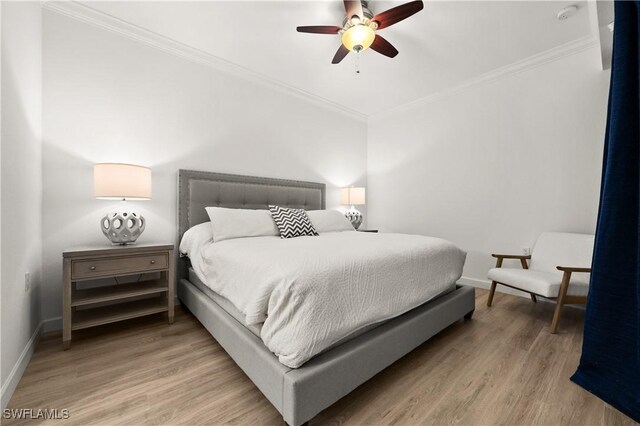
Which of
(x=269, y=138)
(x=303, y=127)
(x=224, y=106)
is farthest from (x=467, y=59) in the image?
(x=224, y=106)

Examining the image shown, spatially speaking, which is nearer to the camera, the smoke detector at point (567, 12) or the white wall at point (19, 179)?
the white wall at point (19, 179)

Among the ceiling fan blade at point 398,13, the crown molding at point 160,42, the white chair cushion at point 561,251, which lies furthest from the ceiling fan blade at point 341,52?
the white chair cushion at point 561,251

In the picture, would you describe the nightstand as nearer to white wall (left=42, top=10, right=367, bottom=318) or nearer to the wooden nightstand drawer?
the wooden nightstand drawer

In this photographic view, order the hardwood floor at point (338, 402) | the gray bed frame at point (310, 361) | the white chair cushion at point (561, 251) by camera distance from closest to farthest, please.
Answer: the gray bed frame at point (310, 361)
the hardwood floor at point (338, 402)
the white chair cushion at point (561, 251)

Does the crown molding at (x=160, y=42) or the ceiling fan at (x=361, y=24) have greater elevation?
the crown molding at (x=160, y=42)

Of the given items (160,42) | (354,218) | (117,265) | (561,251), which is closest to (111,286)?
(117,265)

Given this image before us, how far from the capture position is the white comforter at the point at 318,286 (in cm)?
121

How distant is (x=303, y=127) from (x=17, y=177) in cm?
296

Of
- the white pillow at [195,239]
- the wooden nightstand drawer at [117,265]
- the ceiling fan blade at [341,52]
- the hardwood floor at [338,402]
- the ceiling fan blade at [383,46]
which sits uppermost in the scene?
the ceiling fan blade at [341,52]

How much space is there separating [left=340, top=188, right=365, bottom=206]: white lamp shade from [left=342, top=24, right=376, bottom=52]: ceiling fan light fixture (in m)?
2.23

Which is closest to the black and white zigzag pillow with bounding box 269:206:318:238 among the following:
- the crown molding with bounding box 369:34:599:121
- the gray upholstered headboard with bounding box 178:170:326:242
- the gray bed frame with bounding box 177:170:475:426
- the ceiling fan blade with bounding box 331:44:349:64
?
the gray upholstered headboard with bounding box 178:170:326:242

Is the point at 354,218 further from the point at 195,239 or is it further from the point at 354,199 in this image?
the point at 195,239

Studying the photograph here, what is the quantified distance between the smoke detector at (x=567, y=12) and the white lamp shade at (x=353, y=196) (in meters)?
2.68

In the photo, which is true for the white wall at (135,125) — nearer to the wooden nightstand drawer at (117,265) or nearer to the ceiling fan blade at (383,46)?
the wooden nightstand drawer at (117,265)
